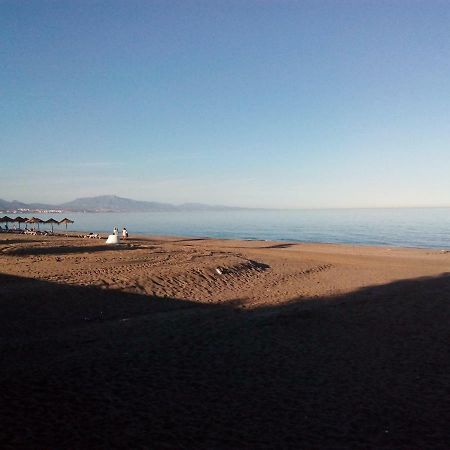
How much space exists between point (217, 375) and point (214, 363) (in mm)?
554

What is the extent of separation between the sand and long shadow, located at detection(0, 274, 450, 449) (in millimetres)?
25

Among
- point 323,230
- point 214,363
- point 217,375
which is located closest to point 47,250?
point 214,363

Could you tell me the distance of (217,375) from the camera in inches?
276

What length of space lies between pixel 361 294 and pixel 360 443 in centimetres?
1019

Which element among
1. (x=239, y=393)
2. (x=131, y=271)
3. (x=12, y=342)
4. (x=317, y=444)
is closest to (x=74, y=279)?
(x=131, y=271)

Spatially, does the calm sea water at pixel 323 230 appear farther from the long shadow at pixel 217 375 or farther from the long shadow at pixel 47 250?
the long shadow at pixel 217 375

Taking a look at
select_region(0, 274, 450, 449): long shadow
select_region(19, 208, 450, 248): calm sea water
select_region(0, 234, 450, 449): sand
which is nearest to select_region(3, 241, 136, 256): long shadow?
select_region(0, 234, 450, 449): sand

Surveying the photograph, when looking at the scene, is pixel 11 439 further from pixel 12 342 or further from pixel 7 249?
pixel 7 249

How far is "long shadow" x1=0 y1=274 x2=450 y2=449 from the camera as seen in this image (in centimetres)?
507

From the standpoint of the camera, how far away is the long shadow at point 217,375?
5070 mm

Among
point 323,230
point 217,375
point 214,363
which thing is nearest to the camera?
point 217,375

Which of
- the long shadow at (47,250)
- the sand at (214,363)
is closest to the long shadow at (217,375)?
the sand at (214,363)

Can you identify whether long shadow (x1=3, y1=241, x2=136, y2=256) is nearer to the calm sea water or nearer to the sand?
the sand

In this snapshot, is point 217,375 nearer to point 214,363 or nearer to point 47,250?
point 214,363
